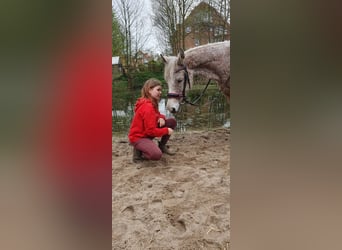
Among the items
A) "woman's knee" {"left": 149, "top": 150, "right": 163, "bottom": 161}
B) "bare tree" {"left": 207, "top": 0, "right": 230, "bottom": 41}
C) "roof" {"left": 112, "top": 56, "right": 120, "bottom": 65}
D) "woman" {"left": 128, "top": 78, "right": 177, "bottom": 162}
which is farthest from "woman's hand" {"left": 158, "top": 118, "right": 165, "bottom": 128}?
"bare tree" {"left": 207, "top": 0, "right": 230, "bottom": 41}

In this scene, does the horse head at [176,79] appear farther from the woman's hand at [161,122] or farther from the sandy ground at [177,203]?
the sandy ground at [177,203]

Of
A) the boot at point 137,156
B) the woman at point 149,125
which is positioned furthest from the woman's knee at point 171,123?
the boot at point 137,156

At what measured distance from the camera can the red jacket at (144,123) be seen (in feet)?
5.10

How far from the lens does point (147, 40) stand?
1.56 metres

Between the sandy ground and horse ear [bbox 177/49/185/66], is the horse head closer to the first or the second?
horse ear [bbox 177/49/185/66]

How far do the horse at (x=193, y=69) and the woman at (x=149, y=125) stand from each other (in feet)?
0.23

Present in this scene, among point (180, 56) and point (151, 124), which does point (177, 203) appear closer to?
point (151, 124)

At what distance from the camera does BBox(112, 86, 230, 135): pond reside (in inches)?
60.6

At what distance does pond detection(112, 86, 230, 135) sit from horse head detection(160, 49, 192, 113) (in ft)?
0.11
